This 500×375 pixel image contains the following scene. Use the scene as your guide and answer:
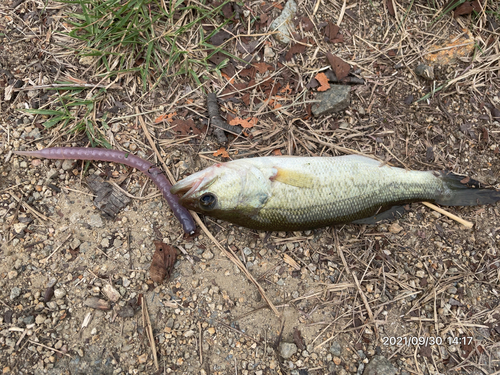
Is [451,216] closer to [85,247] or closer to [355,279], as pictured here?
[355,279]

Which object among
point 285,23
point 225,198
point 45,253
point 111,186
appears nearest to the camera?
point 225,198

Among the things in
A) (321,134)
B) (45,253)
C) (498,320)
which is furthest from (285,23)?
(498,320)

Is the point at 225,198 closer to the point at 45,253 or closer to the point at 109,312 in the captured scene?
the point at 109,312

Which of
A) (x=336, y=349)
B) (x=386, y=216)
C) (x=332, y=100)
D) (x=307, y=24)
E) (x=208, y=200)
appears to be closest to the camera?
(x=208, y=200)

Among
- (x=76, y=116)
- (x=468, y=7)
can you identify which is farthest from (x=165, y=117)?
(x=468, y=7)

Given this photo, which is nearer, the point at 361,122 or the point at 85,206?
the point at 85,206

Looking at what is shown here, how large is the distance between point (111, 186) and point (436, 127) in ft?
14.4

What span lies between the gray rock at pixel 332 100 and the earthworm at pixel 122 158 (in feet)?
6.98

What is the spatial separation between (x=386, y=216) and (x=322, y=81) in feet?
6.33

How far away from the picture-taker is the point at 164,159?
149 inches

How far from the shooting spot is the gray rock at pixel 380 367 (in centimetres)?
336

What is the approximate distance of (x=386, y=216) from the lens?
370 centimetres

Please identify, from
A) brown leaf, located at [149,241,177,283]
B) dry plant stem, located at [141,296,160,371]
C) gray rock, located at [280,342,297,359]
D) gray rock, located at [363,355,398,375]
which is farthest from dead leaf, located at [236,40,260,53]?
gray rock, located at [363,355,398,375]

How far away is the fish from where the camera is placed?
3.28m
